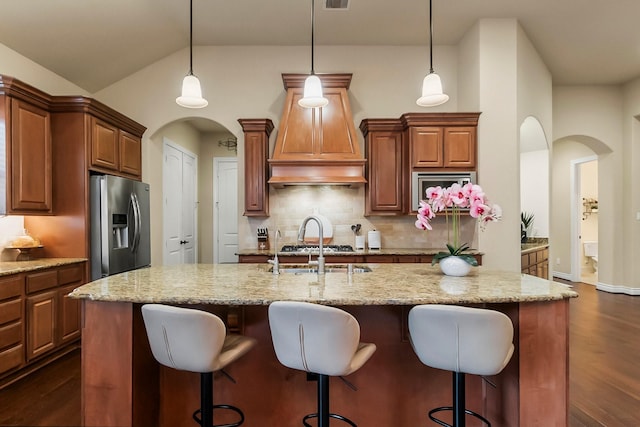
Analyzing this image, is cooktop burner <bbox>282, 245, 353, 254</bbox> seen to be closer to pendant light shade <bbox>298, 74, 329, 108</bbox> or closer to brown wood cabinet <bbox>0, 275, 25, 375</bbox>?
pendant light shade <bbox>298, 74, 329, 108</bbox>

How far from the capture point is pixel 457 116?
4070 mm

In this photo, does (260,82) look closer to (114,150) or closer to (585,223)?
(114,150)

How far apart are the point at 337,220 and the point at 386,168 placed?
0.89 metres

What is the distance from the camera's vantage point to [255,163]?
14.0ft

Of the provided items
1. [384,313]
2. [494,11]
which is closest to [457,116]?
[494,11]

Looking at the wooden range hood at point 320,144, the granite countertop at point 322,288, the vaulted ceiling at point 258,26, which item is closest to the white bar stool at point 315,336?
the granite countertop at point 322,288

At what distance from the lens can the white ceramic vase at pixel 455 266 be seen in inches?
86.2

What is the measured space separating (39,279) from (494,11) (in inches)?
196

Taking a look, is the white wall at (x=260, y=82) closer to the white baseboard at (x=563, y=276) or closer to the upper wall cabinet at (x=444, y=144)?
the upper wall cabinet at (x=444, y=144)

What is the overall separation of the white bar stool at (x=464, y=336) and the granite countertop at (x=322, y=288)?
0.31 feet

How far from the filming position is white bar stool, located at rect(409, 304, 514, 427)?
1.48 m

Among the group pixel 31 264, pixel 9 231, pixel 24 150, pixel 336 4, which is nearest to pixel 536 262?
pixel 336 4

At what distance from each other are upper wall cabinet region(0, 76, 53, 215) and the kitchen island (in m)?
1.68

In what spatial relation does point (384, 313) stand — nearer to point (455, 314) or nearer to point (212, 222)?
point (455, 314)
